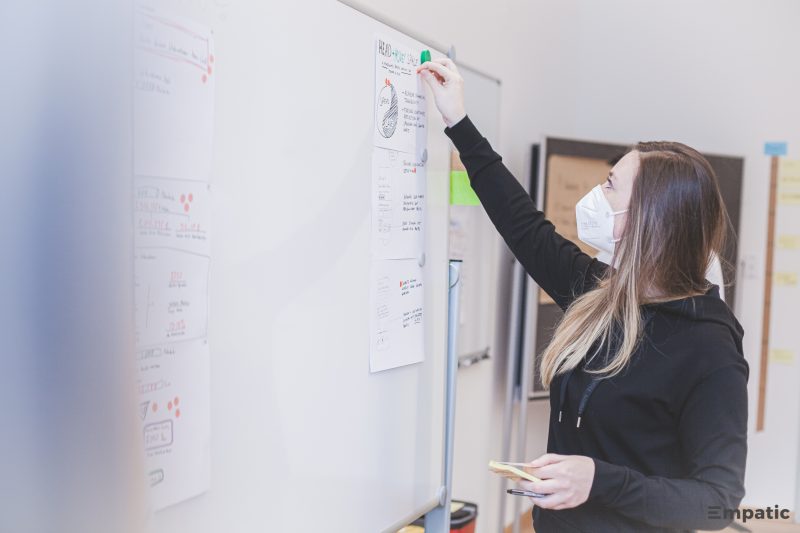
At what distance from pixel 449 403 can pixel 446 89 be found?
2.30 feet

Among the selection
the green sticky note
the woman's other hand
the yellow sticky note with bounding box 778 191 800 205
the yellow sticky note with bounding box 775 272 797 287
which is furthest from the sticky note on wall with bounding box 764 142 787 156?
the woman's other hand

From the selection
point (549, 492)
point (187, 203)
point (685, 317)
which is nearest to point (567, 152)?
point (685, 317)

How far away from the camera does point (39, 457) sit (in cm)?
82

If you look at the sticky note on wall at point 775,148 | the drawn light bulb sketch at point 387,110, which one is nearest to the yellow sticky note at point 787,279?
the sticky note on wall at point 775,148

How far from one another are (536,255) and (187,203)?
0.85 metres

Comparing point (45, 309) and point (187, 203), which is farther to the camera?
point (187, 203)

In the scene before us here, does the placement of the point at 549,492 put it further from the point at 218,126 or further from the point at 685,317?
the point at 218,126

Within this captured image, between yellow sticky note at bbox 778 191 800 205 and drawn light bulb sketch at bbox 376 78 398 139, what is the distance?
10.9ft

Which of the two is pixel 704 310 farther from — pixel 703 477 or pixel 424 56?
pixel 424 56

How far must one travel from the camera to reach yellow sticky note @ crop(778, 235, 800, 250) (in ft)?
13.2

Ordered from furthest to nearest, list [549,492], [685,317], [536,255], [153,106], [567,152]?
[567,152] → [536,255] → [685,317] → [549,492] → [153,106]

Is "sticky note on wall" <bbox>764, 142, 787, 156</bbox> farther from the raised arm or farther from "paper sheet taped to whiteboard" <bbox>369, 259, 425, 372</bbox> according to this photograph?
"paper sheet taped to whiteboard" <bbox>369, 259, 425, 372</bbox>

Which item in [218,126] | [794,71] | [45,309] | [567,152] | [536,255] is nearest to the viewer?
[45,309]

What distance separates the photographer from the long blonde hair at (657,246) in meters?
1.34
